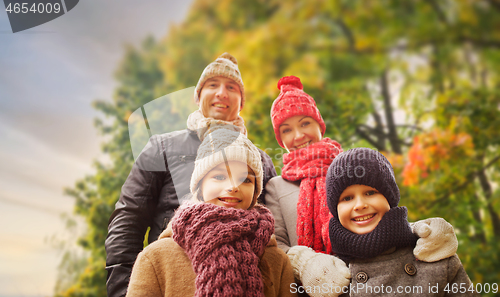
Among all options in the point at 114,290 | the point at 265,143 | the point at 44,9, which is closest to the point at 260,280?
the point at 114,290

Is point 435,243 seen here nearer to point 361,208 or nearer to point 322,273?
point 361,208

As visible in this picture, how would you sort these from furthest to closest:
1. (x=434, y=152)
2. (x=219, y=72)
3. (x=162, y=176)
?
(x=434, y=152), (x=219, y=72), (x=162, y=176)

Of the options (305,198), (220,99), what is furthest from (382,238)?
(220,99)

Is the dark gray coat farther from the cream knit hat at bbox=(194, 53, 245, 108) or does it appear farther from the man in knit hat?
the cream knit hat at bbox=(194, 53, 245, 108)

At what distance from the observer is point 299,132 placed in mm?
1614

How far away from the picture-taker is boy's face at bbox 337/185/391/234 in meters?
1.16

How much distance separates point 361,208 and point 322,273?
267 mm

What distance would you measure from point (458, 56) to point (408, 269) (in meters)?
1.27

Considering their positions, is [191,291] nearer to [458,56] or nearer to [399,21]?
[399,21]

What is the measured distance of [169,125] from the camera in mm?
1532

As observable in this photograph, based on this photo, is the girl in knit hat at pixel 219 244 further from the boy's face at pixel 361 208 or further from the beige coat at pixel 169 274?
the boy's face at pixel 361 208

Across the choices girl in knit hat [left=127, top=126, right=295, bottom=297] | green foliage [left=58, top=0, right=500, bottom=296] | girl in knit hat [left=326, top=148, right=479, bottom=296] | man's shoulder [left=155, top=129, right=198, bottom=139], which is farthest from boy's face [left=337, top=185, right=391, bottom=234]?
green foliage [left=58, top=0, right=500, bottom=296]

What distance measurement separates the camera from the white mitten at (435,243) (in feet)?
3.53

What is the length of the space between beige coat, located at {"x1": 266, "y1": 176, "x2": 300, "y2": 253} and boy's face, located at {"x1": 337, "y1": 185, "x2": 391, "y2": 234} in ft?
1.06
